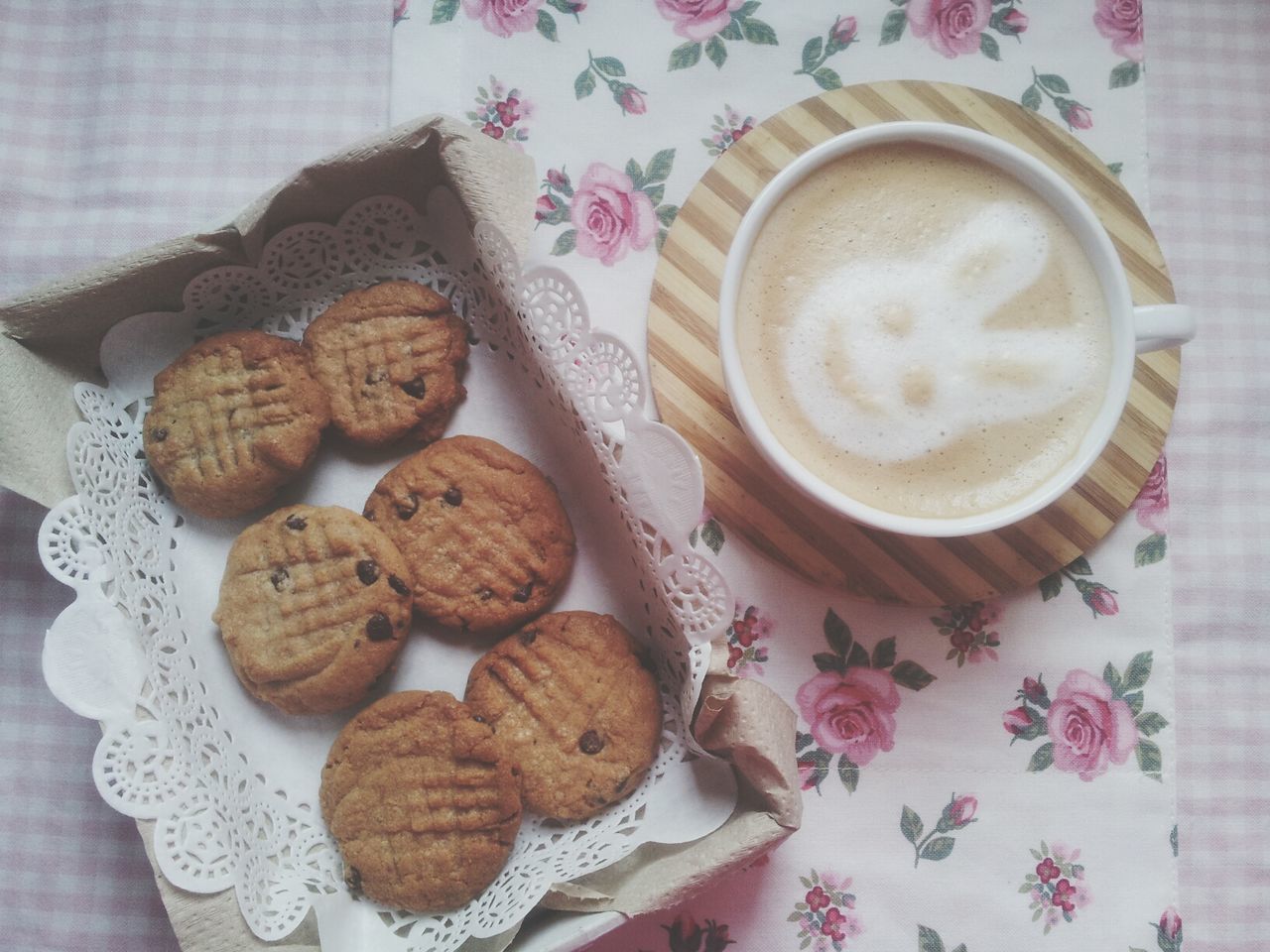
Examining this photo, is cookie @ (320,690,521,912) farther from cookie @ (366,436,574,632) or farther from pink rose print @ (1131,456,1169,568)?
pink rose print @ (1131,456,1169,568)

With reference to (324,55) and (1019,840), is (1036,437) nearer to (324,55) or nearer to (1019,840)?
(1019,840)

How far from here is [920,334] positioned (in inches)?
44.1

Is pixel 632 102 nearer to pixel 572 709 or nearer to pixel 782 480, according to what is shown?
pixel 782 480

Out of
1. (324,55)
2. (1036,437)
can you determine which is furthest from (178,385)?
(1036,437)

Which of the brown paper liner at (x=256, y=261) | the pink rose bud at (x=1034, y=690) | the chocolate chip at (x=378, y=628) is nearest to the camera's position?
the brown paper liner at (x=256, y=261)

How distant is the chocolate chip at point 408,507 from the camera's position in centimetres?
125

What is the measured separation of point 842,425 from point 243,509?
0.71m

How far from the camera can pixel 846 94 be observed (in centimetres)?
128

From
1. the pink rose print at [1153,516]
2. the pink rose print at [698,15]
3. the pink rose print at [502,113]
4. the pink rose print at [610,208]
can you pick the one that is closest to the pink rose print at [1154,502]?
the pink rose print at [1153,516]

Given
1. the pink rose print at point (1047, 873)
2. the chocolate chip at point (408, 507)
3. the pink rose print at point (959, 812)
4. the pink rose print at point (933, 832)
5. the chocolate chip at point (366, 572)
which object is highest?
the chocolate chip at point (408, 507)

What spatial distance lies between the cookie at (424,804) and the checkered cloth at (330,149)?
0.37 m

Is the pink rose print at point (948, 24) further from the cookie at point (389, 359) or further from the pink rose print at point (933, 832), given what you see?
the pink rose print at point (933, 832)

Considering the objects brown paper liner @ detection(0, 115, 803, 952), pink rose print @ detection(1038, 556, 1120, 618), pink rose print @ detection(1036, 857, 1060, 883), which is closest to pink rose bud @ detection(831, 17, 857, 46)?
brown paper liner @ detection(0, 115, 803, 952)

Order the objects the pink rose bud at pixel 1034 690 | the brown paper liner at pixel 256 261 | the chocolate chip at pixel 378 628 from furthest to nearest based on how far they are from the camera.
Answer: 1. the pink rose bud at pixel 1034 690
2. the chocolate chip at pixel 378 628
3. the brown paper liner at pixel 256 261
